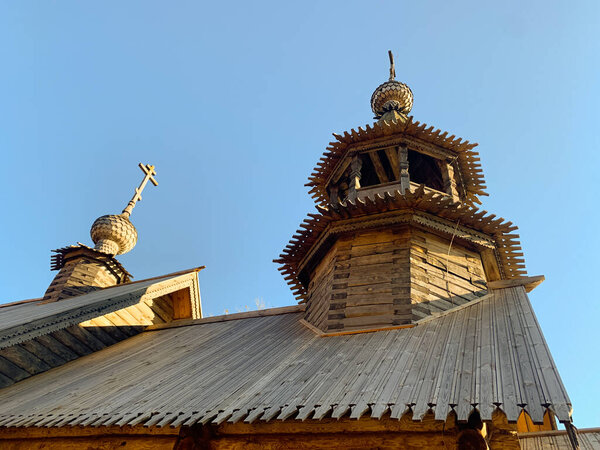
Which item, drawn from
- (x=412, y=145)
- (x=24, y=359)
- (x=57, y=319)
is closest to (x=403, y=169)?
(x=412, y=145)

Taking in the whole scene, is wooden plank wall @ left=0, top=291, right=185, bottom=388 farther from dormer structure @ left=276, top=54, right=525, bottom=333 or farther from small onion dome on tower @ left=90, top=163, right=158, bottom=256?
small onion dome on tower @ left=90, top=163, right=158, bottom=256

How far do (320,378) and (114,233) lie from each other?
15.0 meters

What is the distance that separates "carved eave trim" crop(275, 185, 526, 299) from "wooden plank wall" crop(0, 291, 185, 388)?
198 inches

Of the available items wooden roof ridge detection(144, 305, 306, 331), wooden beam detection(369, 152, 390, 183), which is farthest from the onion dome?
wooden beam detection(369, 152, 390, 183)

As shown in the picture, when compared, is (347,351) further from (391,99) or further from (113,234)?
(113,234)

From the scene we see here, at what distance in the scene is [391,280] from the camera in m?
6.80

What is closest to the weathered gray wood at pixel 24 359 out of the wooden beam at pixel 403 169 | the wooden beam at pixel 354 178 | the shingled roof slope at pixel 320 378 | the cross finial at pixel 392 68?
the shingled roof slope at pixel 320 378

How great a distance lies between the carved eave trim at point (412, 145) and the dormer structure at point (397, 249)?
25 mm

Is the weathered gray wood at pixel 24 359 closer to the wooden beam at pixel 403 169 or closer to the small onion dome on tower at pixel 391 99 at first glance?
the wooden beam at pixel 403 169

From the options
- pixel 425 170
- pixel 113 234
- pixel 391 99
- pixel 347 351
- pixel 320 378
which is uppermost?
pixel 391 99

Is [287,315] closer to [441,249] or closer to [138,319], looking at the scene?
[441,249]

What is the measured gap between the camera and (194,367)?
5980 mm

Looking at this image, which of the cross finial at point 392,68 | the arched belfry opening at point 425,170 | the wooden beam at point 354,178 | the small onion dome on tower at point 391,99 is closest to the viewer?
the wooden beam at point 354,178

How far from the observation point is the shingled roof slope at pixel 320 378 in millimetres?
3582
